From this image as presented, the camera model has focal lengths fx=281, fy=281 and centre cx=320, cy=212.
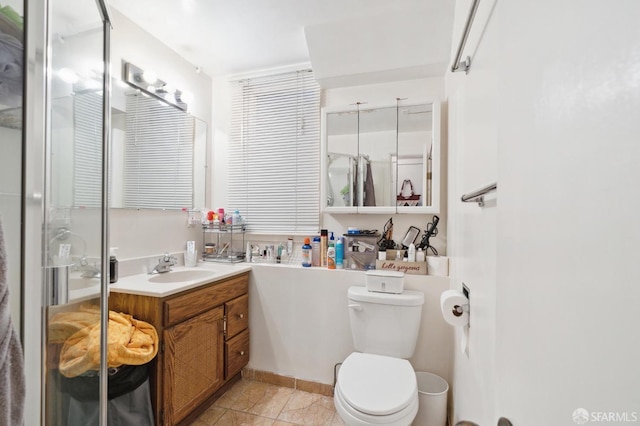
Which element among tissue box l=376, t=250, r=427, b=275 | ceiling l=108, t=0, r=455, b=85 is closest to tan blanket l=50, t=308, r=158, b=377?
tissue box l=376, t=250, r=427, b=275

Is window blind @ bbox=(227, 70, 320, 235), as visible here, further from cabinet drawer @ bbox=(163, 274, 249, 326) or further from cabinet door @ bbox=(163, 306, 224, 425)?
cabinet door @ bbox=(163, 306, 224, 425)

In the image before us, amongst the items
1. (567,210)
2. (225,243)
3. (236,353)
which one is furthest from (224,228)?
(567,210)

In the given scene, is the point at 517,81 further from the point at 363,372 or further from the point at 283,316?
the point at 283,316

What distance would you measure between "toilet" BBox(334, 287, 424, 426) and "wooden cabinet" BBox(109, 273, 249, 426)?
0.82 metres

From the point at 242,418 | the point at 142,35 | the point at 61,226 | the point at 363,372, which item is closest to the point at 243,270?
the point at 242,418

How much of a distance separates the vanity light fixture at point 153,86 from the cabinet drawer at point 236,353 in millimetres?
1763

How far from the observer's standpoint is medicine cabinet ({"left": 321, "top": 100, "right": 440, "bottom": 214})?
187 centimetres

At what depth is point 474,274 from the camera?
3.46 feet

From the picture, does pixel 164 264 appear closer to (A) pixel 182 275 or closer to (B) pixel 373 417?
(A) pixel 182 275

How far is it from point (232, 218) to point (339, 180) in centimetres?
93

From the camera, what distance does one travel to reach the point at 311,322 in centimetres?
197

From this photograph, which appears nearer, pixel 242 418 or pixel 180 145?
pixel 242 418

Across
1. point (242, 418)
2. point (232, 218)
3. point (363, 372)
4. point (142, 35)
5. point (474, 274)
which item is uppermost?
point (142, 35)

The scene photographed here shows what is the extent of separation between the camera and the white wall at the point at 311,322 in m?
1.73
